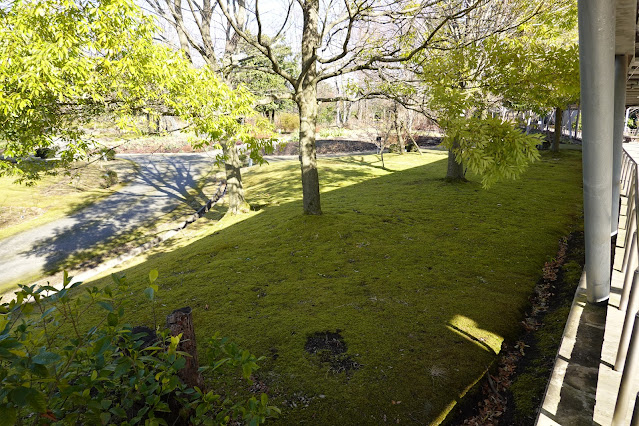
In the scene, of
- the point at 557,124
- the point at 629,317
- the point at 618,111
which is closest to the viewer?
the point at 629,317

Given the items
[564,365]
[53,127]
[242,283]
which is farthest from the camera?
[53,127]

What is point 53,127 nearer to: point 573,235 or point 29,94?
point 29,94

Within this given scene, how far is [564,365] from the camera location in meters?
3.02

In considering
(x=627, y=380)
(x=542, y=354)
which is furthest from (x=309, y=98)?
(x=627, y=380)

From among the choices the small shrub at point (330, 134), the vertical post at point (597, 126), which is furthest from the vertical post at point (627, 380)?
the small shrub at point (330, 134)

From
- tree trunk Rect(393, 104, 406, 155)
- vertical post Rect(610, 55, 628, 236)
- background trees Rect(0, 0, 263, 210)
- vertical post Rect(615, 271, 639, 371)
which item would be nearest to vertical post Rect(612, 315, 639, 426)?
vertical post Rect(615, 271, 639, 371)

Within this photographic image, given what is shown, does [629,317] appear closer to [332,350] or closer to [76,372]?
[332,350]

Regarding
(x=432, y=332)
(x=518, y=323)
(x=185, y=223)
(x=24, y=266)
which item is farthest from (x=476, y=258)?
(x=24, y=266)

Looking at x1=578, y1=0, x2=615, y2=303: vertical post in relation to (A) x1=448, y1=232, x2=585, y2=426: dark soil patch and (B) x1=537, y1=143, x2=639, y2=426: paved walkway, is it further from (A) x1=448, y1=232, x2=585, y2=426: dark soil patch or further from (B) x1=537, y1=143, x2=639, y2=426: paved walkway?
(A) x1=448, y1=232, x2=585, y2=426: dark soil patch

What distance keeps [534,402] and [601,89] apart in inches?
107

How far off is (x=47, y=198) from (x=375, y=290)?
19154mm

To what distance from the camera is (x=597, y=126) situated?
3.15m

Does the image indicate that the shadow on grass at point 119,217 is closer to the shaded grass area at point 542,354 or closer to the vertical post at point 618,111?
the shaded grass area at point 542,354

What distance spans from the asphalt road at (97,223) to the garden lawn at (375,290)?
160 inches
